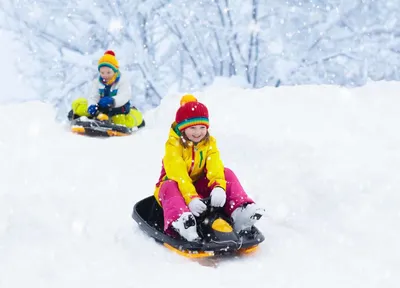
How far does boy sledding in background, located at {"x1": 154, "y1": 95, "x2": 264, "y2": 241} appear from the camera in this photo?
3881 millimetres

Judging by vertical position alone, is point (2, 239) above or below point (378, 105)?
below

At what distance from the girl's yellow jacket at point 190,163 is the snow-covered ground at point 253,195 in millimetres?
487

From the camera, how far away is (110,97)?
28.0ft

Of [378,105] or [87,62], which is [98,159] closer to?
[378,105]

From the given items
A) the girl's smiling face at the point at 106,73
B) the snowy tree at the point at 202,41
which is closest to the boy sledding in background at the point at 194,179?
the girl's smiling face at the point at 106,73

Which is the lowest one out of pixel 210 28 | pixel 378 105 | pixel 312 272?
pixel 312 272

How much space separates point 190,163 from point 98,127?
410 cm

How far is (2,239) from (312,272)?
2.00m

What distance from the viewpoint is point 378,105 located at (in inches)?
280

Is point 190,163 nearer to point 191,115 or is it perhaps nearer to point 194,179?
point 194,179

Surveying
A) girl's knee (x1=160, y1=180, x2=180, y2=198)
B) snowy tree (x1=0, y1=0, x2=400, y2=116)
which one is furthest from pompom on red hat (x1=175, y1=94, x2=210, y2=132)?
snowy tree (x1=0, y1=0, x2=400, y2=116)

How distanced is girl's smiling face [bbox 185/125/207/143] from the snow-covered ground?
2.54 ft

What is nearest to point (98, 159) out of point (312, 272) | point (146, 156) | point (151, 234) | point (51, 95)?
point (146, 156)

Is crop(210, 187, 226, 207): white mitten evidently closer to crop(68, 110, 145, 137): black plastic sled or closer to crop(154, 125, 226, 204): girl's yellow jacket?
crop(154, 125, 226, 204): girl's yellow jacket
